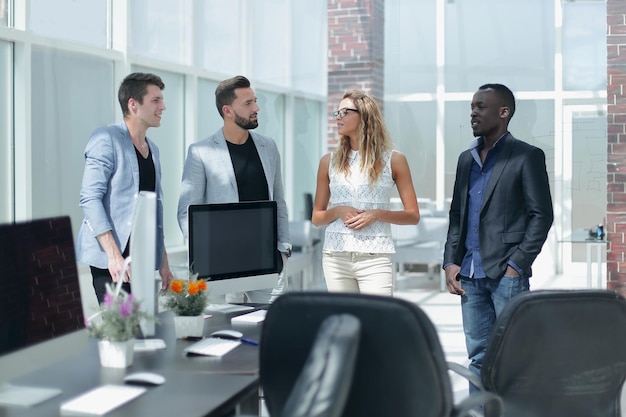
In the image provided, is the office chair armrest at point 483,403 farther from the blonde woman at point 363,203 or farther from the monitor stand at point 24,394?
the blonde woman at point 363,203

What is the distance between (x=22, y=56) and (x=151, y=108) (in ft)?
5.01

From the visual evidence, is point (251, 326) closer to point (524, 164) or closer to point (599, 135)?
point (524, 164)

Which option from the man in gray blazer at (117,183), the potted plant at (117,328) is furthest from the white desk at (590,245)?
the potted plant at (117,328)

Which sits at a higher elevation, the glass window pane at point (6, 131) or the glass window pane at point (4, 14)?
the glass window pane at point (4, 14)

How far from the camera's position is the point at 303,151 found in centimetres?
923

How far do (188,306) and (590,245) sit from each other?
13.0ft

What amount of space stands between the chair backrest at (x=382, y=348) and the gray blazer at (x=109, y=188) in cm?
185

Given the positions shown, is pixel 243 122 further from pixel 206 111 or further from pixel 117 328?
pixel 206 111

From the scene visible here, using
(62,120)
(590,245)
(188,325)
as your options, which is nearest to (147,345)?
(188,325)

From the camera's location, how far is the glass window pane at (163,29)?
643 cm

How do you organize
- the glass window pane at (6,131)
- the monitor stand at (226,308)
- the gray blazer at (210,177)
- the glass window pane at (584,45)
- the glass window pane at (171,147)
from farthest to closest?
the glass window pane at (171,147) → the glass window pane at (584,45) → the glass window pane at (6,131) → the gray blazer at (210,177) → the monitor stand at (226,308)

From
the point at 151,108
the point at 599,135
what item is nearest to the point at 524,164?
the point at 151,108

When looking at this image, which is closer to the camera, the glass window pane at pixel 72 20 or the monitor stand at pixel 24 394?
the monitor stand at pixel 24 394

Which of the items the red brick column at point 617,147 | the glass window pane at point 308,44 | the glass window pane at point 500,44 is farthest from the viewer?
the glass window pane at point 308,44
